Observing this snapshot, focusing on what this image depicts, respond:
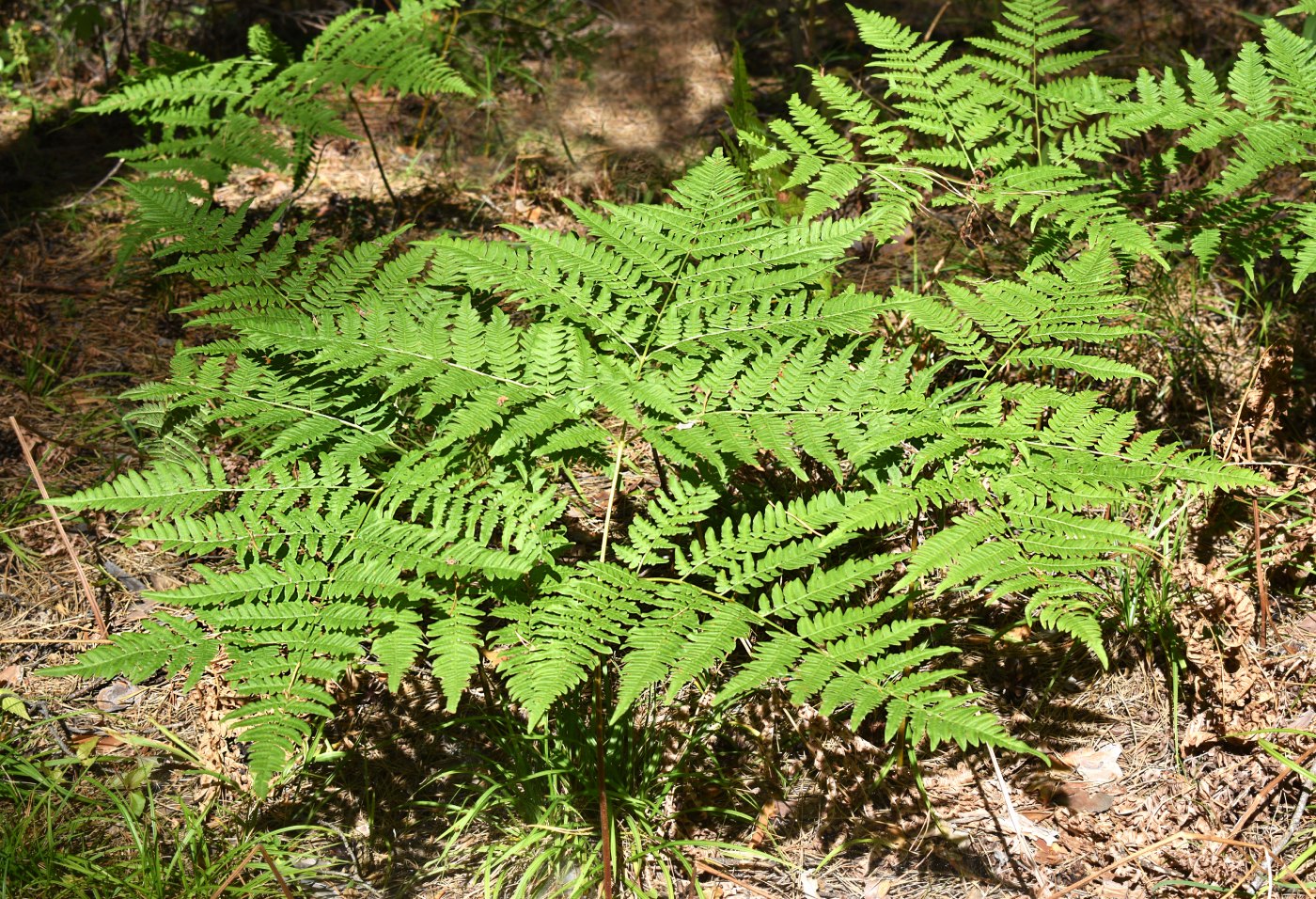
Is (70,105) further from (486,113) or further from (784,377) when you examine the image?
(784,377)

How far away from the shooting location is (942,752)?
2564 millimetres

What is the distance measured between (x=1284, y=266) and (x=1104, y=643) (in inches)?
70.2

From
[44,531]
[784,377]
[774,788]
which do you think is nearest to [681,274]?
[784,377]

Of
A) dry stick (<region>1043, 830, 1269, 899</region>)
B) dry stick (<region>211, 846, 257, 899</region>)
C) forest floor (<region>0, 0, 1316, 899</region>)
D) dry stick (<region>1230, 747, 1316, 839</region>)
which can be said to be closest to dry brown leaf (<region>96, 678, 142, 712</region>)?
forest floor (<region>0, 0, 1316, 899</region>)

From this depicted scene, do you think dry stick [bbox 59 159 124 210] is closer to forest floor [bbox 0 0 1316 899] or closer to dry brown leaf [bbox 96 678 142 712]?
forest floor [bbox 0 0 1316 899]

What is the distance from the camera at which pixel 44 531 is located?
3.09m

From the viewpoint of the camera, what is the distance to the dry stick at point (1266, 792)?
2367mm

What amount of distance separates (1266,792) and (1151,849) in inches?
13.1

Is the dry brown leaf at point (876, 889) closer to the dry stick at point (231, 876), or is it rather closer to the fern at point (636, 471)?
the fern at point (636, 471)

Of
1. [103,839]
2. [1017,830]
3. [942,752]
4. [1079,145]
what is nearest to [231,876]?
[103,839]

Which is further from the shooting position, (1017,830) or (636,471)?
(636,471)

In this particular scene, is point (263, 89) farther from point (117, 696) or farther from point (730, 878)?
point (730, 878)

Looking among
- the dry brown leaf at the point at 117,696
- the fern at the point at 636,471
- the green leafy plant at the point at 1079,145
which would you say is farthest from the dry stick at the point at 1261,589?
the dry brown leaf at the point at 117,696

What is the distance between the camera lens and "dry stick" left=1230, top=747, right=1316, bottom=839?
7.77 ft
